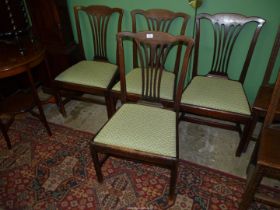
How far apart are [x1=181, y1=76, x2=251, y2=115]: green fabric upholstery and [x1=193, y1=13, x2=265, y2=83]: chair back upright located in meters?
0.12

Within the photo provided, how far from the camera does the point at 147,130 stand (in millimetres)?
1421

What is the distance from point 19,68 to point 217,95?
1.49m

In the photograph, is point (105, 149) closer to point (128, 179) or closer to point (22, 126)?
point (128, 179)

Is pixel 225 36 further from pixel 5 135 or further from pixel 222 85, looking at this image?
pixel 5 135

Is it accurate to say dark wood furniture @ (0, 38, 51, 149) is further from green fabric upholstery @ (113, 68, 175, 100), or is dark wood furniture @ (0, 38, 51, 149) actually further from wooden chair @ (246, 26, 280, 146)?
wooden chair @ (246, 26, 280, 146)

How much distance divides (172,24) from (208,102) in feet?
2.65

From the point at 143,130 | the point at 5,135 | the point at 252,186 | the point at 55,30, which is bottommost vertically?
the point at 5,135

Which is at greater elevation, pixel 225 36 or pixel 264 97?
pixel 225 36

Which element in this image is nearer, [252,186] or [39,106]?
[252,186]

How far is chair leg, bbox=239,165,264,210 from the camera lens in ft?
3.95

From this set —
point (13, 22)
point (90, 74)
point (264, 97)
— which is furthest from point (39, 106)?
point (264, 97)

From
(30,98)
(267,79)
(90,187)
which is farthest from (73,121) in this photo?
(267,79)

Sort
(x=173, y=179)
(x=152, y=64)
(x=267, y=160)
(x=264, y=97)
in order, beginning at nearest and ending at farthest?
(x=267, y=160)
(x=173, y=179)
(x=152, y=64)
(x=264, y=97)

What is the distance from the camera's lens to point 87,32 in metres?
2.36
